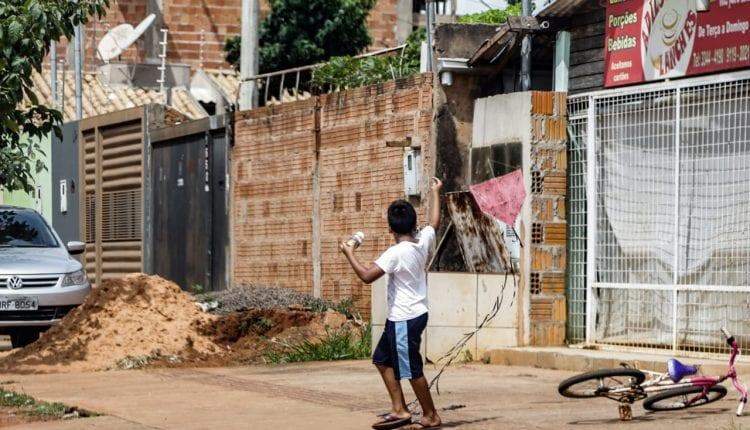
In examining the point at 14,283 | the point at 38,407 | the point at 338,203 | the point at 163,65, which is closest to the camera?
the point at 38,407

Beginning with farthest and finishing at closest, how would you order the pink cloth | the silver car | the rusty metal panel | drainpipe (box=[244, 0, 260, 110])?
1. drainpipe (box=[244, 0, 260, 110])
2. the silver car
3. the rusty metal panel
4. the pink cloth

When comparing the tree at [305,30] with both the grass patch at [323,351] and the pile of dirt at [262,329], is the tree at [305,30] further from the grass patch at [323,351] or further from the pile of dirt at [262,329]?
the grass patch at [323,351]

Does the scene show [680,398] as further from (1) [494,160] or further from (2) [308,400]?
(1) [494,160]

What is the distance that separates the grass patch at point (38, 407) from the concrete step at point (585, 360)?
4.47 m

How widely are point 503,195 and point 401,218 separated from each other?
5.09m

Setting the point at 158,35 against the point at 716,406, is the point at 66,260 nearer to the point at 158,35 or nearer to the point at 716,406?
the point at 716,406

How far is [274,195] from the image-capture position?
19.0 meters

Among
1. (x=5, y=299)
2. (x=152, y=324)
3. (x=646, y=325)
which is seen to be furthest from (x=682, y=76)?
(x=5, y=299)

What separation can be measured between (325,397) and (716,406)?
2.97 meters

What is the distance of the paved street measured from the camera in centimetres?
940

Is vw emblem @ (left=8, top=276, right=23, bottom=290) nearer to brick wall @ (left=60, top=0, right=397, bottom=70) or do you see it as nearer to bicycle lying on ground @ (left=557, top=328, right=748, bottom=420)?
bicycle lying on ground @ (left=557, top=328, right=748, bottom=420)

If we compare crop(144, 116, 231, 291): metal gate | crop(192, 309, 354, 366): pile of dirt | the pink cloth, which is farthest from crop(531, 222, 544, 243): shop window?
crop(144, 116, 231, 291): metal gate

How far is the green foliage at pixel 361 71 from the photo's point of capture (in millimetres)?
17734

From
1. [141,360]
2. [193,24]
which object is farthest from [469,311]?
[193,24]
